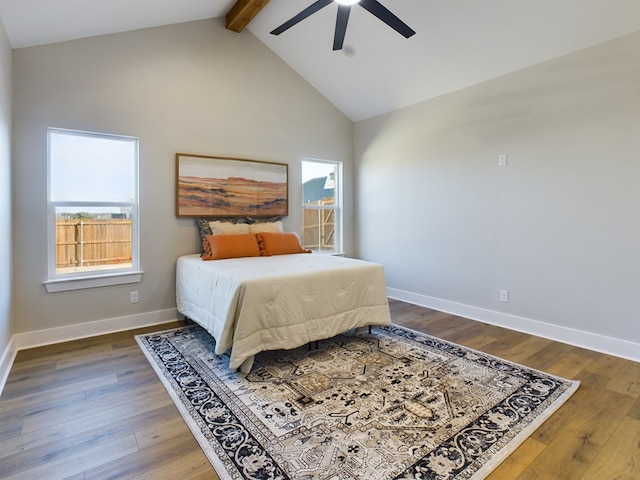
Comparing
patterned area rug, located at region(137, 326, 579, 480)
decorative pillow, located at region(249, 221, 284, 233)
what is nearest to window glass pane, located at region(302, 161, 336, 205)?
decorative pillow, located at region(249, 221, 284, 233)

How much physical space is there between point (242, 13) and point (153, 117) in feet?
4.75

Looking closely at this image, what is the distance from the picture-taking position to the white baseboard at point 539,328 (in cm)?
289

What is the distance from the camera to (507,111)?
3561 millimetres

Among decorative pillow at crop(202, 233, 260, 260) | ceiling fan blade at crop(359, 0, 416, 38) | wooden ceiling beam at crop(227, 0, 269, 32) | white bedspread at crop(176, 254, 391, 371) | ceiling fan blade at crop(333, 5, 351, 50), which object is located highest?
wooden ceiling beam at crop(227, 0, 269, 32)

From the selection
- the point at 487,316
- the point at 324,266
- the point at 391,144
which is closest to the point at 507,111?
the point at 391,144

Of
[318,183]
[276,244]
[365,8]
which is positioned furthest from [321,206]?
[365,8]

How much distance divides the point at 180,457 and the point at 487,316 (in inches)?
131

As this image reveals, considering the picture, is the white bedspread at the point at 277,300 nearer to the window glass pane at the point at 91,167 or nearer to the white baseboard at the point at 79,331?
the white baseboard at the point at 79,331

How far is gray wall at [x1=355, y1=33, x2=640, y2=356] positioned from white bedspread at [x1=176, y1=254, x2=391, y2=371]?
1.38 metres

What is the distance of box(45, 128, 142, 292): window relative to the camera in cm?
326

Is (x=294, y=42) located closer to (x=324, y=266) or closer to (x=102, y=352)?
(x=324, y=266)

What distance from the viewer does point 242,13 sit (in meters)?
3.65

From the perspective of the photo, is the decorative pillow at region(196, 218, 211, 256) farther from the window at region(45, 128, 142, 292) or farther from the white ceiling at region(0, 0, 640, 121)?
the white ceiling at region(0, 0, 640, 121)

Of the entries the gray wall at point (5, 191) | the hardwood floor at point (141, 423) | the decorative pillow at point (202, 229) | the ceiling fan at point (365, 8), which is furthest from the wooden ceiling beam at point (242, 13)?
the hardwood floor at point (141, 423)
